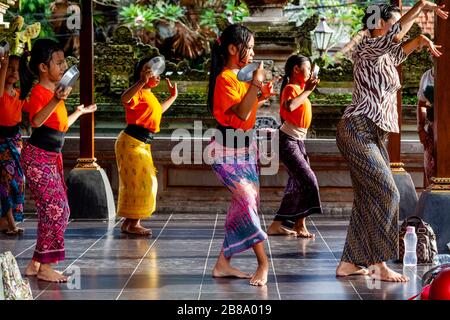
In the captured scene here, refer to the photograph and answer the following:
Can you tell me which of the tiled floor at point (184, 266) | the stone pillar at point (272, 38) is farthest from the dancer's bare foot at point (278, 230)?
the stone pillar at point (272, 38)

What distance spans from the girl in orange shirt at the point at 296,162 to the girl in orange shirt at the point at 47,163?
3053 millimetres

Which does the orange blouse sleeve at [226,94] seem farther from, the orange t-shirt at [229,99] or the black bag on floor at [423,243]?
the black bag on floor at [423,243]

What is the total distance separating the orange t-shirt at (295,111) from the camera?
1031 centimetres

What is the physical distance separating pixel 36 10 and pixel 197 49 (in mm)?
4791

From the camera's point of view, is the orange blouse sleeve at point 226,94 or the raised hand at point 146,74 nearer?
the orange blouse sleeve at point 226,94

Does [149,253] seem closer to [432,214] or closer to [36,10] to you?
[432,214]

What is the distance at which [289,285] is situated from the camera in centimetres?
743

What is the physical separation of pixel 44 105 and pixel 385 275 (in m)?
2.74

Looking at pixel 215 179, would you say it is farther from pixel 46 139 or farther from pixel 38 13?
pixel 38 13

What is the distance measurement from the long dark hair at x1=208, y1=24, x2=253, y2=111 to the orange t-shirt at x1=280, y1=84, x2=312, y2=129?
2701 mm

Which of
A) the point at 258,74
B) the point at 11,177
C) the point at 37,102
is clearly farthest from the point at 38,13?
the point at 258,74

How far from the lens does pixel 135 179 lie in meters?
10.8

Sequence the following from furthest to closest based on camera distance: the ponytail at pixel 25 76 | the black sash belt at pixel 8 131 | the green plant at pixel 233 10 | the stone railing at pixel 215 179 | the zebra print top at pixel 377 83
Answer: the green plant at pixel 233 10
the stone railing at pixel 215 179
the black sash belt at pixel 8 131
the ponytail at pixel 25 76
the zebra print top at pixel 377 83
